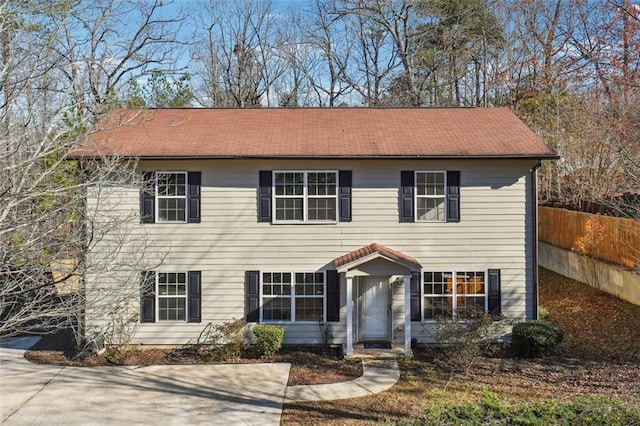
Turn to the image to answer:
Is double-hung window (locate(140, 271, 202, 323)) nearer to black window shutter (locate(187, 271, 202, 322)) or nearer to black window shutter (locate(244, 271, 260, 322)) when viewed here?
black window shutter (locate(187, 271, 202, 322))

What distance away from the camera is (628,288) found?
51.8ft

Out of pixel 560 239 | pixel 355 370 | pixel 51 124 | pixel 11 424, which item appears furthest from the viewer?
pixel 560 239

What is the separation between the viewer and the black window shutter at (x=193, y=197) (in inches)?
539

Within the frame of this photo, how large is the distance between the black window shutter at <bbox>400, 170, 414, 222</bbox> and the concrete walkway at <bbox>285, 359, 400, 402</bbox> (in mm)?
3889

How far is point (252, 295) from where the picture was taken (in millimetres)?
13719

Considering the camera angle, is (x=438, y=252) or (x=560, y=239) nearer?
(x=438, y=252)

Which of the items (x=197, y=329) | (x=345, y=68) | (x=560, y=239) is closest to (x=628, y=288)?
(x=560, y=239)

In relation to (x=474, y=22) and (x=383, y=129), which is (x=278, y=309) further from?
(x=474, y=22)

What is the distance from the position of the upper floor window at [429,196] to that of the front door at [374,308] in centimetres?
188

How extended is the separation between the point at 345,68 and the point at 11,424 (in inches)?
1140

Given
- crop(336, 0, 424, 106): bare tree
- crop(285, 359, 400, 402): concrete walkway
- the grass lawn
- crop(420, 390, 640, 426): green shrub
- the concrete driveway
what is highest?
crop(336, 0, 424, 106): bare tree

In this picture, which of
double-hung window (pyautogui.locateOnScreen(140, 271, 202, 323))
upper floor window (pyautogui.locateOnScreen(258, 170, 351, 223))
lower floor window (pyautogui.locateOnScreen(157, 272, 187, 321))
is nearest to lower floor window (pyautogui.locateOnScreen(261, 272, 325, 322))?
upper floor window (pyautogui.locateOnScreen(258, 170, 351, 223))

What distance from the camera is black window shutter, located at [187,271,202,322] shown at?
13648 millimetres

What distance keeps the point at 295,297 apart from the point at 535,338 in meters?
5.93
